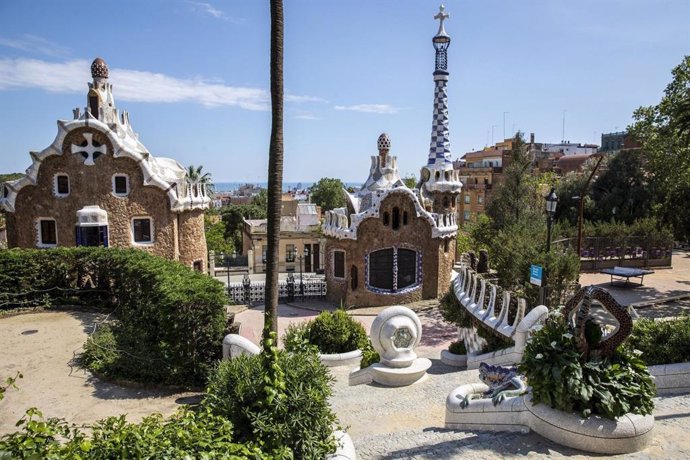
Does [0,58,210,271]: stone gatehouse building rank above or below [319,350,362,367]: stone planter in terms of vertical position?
above

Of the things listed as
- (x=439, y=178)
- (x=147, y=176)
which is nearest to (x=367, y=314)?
(x=439, y=178)

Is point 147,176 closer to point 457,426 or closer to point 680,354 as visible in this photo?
point 457,426

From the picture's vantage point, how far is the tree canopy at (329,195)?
68188mm

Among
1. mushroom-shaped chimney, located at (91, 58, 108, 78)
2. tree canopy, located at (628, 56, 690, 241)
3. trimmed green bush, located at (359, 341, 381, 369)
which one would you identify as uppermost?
mushroom-shaped chimney, located at (91, 58, 108, 78)

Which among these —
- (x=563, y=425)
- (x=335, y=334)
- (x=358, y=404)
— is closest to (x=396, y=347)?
(x=358, y=404)

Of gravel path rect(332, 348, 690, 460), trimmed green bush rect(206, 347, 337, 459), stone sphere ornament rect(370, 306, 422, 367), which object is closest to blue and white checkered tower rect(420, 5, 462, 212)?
stone sphere ornament rect(370, 306, 422, 367)

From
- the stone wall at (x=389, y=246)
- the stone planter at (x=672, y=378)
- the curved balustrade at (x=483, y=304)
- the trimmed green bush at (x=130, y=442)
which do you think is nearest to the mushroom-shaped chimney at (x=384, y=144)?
the stone wall at (x=389, y=246)

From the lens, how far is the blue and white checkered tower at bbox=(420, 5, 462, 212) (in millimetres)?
30094

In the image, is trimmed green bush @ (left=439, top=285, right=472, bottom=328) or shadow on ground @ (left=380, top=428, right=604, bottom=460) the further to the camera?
trimmed green bush @ (left=439, top=285, right=472, bottom=328)

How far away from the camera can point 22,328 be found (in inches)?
616

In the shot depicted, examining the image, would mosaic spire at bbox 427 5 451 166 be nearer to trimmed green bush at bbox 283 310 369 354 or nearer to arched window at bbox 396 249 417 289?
arched window at bbox 396 249 417 289

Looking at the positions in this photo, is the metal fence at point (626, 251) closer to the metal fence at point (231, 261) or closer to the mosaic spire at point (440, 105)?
the mosaic spire at point (440, 105)

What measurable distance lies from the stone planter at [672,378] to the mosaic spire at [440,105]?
22.7 meters

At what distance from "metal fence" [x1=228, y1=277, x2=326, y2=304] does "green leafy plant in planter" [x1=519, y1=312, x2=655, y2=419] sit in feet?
67.7
